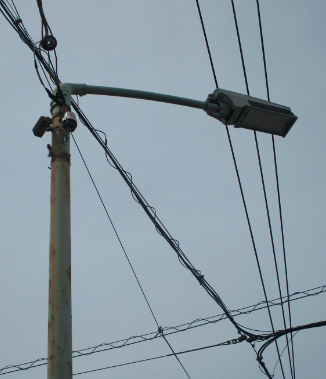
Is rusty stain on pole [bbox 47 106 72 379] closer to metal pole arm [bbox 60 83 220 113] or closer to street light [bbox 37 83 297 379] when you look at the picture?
street light [bbox 37 83 297 379]

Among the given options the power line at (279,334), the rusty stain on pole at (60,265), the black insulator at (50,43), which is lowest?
the rusty stain on pole at (60,265)

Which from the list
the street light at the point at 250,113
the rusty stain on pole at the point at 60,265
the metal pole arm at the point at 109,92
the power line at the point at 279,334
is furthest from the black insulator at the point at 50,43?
the power line at the point at 279,334

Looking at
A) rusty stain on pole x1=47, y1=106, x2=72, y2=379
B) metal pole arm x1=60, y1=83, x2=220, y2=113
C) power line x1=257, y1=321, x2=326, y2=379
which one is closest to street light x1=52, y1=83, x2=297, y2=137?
metal pole arm x1=60, y1=83, x2=220, y2=113

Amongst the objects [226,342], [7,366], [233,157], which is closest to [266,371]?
[226,342]

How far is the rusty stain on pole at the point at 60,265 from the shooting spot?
3.03 metres

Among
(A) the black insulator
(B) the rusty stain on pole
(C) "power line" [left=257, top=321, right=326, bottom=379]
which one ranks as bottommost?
(B) the rusty stain on pole

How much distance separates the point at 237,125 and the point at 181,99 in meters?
0.77

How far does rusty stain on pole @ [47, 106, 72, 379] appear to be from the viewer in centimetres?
303

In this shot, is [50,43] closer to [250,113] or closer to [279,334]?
[250,113]

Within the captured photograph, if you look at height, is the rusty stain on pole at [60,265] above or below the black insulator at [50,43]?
below

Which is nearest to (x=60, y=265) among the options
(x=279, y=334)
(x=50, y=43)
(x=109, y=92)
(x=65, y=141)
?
(x=65, y=141)

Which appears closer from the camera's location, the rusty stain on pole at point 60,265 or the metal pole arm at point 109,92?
the rusty stain on pole at point 60,265

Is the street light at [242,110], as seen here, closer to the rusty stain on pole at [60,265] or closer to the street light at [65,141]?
the street light at [65,141]

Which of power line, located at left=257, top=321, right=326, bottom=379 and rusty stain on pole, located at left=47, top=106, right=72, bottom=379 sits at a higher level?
power line, located at left=257, top=321, right=326, bottom=379
